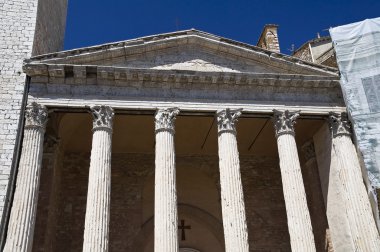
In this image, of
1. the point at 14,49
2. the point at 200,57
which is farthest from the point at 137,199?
the point at 14,49

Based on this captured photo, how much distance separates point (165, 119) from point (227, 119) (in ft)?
5.04

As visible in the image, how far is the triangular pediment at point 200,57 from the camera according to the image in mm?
11367

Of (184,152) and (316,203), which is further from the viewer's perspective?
(184,152)

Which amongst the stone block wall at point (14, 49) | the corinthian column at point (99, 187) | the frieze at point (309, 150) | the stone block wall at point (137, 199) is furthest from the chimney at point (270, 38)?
the corinthian column at point (99, 187)

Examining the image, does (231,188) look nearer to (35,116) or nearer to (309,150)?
(309,150)

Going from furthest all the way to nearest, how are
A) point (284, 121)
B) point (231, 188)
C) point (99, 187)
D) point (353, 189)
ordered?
point (284, 121) → point (353, 189) → point (231, 188) → point (99, 187)

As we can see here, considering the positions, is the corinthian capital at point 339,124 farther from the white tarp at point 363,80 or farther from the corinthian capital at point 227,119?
the corinthian capital at point 227,119

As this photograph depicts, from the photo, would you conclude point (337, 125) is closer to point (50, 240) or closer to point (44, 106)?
point (44, 106)

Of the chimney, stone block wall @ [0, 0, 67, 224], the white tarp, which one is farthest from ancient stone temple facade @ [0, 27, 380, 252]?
the chimney

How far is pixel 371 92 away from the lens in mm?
11484

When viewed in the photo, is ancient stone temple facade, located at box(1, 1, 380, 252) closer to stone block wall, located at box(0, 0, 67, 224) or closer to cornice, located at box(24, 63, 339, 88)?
cornice, located at box(24, 63, 339, 88)

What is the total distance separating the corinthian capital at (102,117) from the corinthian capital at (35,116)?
111cm

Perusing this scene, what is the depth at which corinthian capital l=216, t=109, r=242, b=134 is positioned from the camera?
11.0 m

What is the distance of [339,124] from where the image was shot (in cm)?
1159
